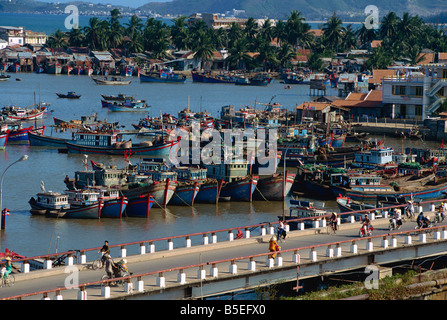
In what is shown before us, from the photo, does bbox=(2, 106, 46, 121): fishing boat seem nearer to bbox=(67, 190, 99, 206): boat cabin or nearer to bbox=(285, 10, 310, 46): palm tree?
bbox=(67, 190, 99, 206): boat cabin

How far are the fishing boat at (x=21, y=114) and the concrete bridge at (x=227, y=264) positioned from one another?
57.6m

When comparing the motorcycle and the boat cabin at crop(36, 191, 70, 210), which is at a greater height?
the motorcycle

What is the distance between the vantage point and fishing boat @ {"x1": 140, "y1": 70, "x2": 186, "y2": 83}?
151 m

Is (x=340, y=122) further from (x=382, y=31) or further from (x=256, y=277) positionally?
(x=382, y=31)

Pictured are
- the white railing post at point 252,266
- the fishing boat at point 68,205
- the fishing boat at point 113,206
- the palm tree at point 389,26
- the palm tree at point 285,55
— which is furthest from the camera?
the palm tree at point 285,55

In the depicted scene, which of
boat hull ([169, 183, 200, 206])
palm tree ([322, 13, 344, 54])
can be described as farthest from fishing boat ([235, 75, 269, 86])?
boat hull ([169, 183, 200, 206])

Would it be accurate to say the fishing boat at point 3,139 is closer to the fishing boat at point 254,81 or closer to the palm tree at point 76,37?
the fishing boat at point 254,81

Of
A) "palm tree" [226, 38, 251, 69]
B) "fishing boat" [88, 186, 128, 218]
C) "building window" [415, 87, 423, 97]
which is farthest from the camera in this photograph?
"palm tree" [226, 38, 251, 69]

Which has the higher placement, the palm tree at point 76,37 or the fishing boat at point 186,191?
the palm tree at point 76,37

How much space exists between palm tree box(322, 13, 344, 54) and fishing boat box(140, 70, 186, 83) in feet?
110

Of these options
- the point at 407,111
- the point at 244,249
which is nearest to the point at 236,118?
the point at 407,111

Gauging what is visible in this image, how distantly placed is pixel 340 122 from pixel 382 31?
281 feet

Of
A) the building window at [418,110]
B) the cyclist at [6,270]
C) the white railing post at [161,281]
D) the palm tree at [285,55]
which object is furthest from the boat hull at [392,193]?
the palm tree at [285,55]

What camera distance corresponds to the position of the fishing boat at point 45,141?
75.9 metres
